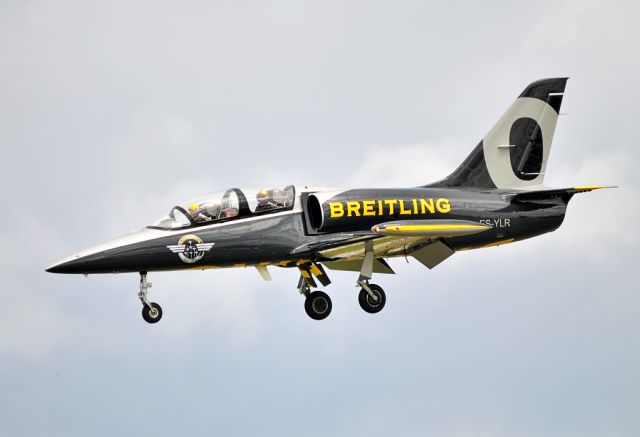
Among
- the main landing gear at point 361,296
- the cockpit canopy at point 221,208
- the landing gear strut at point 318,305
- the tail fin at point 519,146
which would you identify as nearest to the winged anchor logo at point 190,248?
the cockpit canopy at point 221,208

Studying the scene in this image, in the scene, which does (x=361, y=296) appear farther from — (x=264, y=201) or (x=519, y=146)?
(x=519, y=146)

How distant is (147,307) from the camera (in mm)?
25453

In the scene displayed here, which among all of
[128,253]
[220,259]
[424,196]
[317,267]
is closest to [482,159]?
[424,196]

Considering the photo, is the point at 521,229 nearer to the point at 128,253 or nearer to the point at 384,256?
the point at 384,256

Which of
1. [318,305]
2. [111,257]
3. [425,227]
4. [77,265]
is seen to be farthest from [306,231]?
[77,265]

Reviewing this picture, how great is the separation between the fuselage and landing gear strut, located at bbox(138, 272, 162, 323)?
1.13ft

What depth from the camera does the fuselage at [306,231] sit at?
25.5 metres

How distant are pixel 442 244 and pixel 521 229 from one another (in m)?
2.25

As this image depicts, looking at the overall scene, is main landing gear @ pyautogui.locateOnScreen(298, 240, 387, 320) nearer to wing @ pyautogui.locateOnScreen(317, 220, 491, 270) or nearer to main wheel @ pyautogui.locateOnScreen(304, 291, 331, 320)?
main wheel @ pyautogui.locateOnScreen(304, 291, 331, 320)

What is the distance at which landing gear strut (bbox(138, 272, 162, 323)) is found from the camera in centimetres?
2542

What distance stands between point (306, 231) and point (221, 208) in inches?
79.6

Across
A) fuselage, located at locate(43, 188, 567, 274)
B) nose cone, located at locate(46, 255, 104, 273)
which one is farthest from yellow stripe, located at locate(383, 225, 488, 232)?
nose cone, located at locate(46, 255, 104, 273)

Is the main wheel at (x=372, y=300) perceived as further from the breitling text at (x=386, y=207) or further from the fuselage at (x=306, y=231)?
the breitling text at (x=386, y=207)

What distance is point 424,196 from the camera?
90.4 feet
